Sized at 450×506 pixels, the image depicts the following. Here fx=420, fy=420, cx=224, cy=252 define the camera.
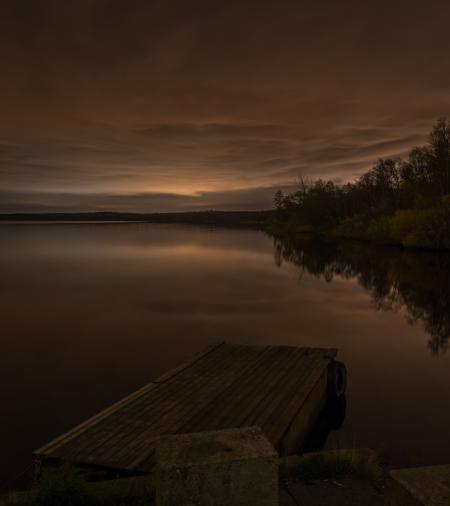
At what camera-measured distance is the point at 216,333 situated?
1903 centimetres

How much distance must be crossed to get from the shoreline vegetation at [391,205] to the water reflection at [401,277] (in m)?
4.54

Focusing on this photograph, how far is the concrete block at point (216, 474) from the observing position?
3791mm

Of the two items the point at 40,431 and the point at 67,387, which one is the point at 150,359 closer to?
the point at 67,387

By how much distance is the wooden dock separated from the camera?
668cm

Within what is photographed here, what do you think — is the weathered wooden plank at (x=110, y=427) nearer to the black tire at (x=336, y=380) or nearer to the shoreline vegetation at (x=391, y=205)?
the black tire at (x=336, y=380)

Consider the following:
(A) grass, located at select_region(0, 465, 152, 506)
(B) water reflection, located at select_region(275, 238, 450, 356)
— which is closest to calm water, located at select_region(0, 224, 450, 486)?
(B) water reflection, located at select_region(275, 238, 450, 356)

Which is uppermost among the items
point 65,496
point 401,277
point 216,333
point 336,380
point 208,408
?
point 65,496

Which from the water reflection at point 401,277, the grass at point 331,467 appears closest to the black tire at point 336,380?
the grass at point 331,467

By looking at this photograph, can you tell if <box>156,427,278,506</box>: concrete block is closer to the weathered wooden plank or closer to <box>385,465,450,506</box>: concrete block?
<box>385,465,450,506</box>: concrete block

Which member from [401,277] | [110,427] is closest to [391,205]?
[401,277]

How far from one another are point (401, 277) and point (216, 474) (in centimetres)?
3387

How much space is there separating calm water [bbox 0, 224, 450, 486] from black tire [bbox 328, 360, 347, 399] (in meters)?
0.56

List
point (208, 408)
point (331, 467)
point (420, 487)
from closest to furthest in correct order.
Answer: point (420, 487)
point (331, 467)
point (208, 408)

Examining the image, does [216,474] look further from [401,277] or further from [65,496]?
[401,277]
